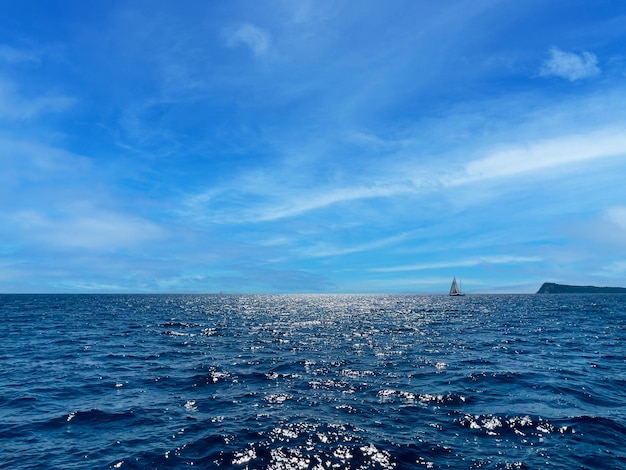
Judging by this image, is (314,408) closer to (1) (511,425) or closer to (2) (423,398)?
(2) (423,398)

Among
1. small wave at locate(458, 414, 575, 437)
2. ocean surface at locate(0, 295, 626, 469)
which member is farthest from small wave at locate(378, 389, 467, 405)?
small wave at locate(458, 414, 575, 437)

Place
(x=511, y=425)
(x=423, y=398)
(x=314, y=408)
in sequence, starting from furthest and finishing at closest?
(x=423, y=398), (x=314, y=408), (x=511, y=425)

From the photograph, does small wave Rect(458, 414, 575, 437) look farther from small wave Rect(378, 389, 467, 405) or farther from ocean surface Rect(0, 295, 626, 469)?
small wave Rect(378, 389, 467, 405)

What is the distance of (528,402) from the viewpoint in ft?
73.7

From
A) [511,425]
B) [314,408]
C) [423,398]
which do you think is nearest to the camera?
[511,425]

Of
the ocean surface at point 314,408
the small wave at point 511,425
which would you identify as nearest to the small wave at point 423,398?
the ocean surface at point 314,408

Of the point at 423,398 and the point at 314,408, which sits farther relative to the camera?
the point at 423,398

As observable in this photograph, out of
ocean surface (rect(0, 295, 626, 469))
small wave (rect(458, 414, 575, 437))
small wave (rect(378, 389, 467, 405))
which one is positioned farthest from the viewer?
small wave (rect(378, 389, 467, 405))

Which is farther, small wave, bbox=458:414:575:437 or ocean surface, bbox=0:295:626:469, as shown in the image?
small wave, bbox=458:414:575:437

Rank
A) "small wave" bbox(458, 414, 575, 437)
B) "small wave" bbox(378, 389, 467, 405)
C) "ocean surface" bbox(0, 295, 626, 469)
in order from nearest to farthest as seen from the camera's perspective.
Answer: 1. "ocean surface" bbox(0, 295, 626, 469)
2. "small wave" bbox(458, 414, 575, 437)
3. "small wave" bbox(378, 389, 467, 405)

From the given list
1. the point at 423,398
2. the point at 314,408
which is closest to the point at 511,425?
the point at 423,398

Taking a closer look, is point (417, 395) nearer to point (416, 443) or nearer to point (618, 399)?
point (416, 443)

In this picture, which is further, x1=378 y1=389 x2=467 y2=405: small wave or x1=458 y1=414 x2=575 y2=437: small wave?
x1=378 y1=389 x2=467 y2=405: small wave

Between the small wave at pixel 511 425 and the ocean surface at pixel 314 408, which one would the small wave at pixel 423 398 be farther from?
the small wave at pixel 511 425
